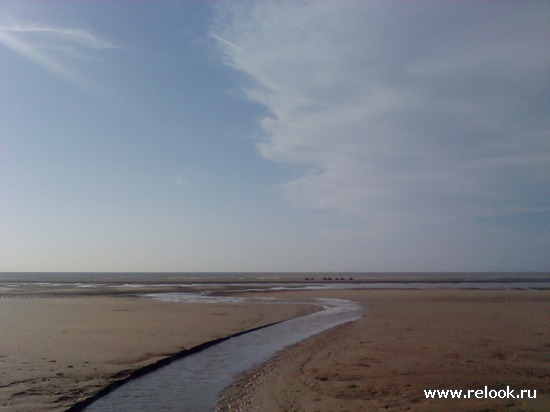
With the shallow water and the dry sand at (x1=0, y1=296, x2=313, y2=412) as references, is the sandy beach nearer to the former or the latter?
the dry sand at (x1=0, y1=296, x2=313, y2=412)

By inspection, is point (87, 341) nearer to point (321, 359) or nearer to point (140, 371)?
point (140, 371)

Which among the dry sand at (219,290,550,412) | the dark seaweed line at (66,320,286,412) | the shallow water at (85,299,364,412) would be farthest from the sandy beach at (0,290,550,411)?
the shallow water at (85,299,364,412)

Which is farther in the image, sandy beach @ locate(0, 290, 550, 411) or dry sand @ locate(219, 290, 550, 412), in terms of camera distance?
sandy beach @ locate(0, 290, 550, 411)

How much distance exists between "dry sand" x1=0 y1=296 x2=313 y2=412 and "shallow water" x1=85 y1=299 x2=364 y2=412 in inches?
35.0

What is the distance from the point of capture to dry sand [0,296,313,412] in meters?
11.8

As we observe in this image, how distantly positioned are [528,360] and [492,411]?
20.2 feet

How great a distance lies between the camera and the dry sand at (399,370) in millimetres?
A: 10398

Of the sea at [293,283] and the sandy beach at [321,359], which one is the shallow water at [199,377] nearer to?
the sandy beach at [321,359]

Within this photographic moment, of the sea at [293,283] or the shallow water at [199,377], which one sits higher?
the shallow water at [199,377]

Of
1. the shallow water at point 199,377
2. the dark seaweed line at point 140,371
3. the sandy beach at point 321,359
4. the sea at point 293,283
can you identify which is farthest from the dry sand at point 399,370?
the sea at point 293,283

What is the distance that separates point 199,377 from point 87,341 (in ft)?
25.3

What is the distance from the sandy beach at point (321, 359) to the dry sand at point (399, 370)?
0.03 metres

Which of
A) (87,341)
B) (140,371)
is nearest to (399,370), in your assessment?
(140,371)

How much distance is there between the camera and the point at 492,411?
31.3ft
